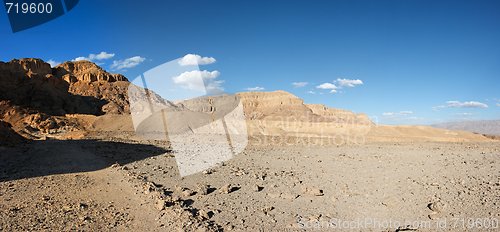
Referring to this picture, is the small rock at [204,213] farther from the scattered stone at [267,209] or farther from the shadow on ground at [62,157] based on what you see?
the shadow on ground at [62,157]

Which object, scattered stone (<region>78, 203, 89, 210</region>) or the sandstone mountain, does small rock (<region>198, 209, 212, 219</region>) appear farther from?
the sandstone mountain

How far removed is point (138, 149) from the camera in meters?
16.2

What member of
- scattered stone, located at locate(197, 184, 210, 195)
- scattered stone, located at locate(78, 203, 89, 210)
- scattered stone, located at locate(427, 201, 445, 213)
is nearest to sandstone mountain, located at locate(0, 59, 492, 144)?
scattered stone, located at locate(78, 203, 89, 210)

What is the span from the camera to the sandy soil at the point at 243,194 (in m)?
6.78

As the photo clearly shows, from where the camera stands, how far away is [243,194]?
8.61 meters

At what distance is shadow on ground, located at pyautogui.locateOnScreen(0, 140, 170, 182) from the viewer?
10961mm

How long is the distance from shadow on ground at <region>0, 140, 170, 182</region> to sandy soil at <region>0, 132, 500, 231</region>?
5 centimetres

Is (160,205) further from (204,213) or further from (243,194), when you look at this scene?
(243,194)

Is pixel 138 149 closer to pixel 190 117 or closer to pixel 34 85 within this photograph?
pixel 190 117

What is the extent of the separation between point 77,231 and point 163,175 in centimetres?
450

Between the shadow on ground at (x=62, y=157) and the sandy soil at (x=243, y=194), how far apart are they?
0.05 m

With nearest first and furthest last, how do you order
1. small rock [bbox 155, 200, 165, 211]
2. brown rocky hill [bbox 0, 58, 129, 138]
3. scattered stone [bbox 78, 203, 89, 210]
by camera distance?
small rock [bbox 155, 200, 165, 211] → scattered stone [bbox 78, 203, 89, 210] → brown rocky hill [bbox 0, 58, 129, 138]

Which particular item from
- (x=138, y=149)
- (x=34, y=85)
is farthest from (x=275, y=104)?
(x=138, y=149)

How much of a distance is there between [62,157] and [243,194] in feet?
25.6
